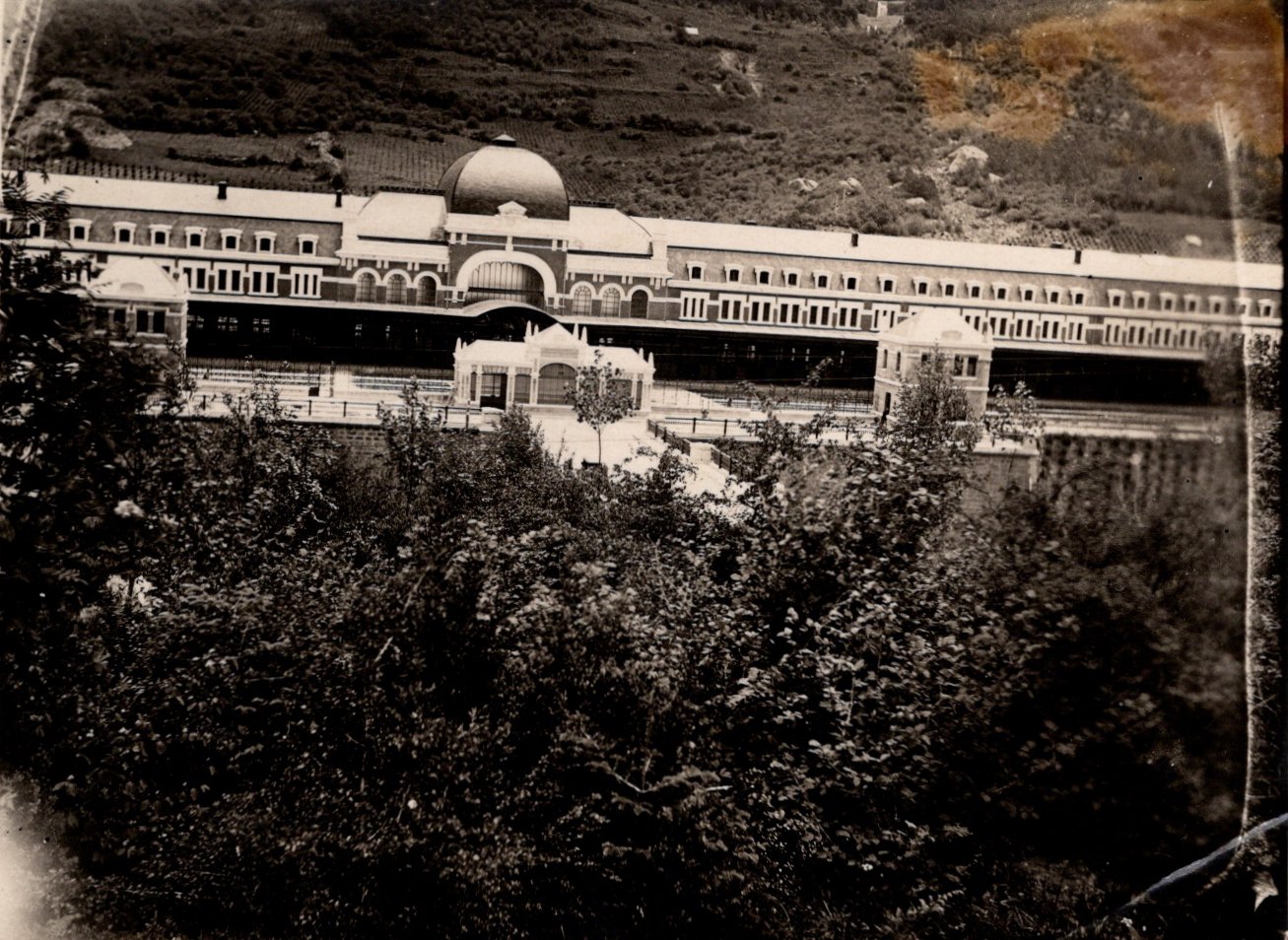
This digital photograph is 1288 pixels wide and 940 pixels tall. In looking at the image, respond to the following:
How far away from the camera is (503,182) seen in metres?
3.74

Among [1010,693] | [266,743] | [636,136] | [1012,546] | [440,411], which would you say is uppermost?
[636,136]

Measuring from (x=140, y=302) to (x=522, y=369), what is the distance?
1.10 metres

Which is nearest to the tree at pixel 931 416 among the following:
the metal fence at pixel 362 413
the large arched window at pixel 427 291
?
the metal fence at pixel 362 413

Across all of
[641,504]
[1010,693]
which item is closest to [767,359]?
[641,504]

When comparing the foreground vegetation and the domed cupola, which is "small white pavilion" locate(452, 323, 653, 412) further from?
the domed cupola

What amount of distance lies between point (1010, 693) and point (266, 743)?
2.17 meters

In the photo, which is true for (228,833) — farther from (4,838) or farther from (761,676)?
(761,676)

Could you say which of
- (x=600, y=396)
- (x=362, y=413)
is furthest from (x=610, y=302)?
(x=362, y=413)

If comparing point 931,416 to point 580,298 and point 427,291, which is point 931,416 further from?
point 427,291

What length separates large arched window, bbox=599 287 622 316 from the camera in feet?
12.7

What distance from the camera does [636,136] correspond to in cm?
384

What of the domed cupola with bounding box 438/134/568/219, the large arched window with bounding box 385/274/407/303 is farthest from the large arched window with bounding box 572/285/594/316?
the large arched window with bounding box 385/274/407/303

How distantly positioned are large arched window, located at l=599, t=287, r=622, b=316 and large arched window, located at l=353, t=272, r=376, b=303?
2.30ft

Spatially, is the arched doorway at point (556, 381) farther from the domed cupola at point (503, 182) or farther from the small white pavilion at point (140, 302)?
the small white pavilion at point (140, 302)
